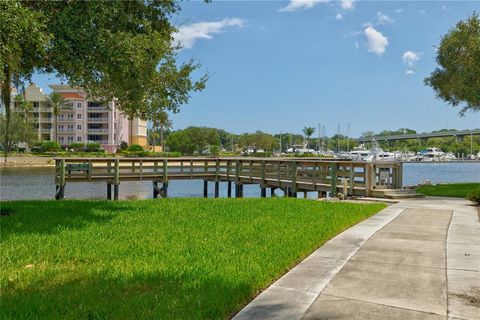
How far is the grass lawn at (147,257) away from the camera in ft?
16.8

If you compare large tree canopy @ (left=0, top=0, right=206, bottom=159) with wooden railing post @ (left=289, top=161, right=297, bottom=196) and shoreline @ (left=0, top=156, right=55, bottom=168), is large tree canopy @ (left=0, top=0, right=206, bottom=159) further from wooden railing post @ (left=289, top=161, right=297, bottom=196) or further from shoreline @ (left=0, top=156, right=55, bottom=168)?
shoreline @ (left=0, top=156, right=55, bottom=168)

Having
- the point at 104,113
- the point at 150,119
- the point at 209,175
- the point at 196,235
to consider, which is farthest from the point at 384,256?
the point at 104,113

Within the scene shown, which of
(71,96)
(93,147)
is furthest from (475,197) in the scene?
(71,96)

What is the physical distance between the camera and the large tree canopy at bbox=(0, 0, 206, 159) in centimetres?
903

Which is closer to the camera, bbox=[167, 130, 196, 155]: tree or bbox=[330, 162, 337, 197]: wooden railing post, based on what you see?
bbox=[330, 162, 337, 197]: wooden railing post

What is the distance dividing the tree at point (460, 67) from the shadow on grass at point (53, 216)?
1675cm

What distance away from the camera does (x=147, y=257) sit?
287 inches

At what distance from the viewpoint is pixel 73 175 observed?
26.3m

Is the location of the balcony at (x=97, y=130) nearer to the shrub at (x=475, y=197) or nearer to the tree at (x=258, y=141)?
the tree at (x=258, y=141)

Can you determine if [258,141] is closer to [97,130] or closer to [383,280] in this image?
[97,130]

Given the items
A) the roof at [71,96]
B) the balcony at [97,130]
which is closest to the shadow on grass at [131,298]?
the balcony at [97,130]

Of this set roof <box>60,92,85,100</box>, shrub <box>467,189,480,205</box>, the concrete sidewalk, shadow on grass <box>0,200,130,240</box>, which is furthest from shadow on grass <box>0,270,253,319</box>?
roof <box>60,92,85,100</box>

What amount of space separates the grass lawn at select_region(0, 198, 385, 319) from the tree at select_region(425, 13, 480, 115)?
12254 millimetres

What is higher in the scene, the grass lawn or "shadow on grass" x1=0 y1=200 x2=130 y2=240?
"shadow on grass" x1=0 y1=200 x2=130 y2=240
